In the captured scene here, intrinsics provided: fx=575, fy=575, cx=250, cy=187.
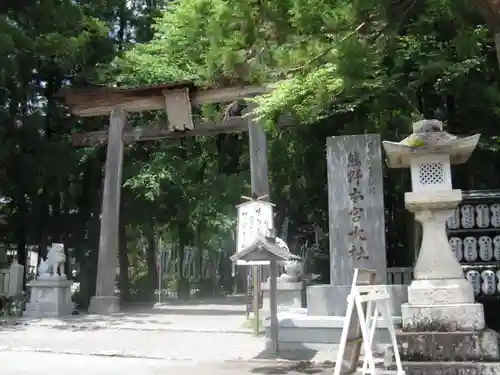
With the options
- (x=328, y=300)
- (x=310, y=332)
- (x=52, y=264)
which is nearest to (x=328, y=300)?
(x=328, y=300)

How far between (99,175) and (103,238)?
5.20m

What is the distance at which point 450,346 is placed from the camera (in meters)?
6.37

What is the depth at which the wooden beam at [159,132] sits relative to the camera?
50.6ft

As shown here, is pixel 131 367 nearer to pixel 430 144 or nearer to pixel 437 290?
pixel 437 290

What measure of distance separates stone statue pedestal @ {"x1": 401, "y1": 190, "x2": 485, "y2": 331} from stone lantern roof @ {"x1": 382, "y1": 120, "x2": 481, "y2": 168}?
536mm

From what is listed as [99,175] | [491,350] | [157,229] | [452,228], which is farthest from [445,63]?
[157,229]

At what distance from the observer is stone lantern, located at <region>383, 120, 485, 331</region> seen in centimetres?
661

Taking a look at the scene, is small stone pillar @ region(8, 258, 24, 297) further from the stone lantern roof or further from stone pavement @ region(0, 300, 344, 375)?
the stone lantern roof

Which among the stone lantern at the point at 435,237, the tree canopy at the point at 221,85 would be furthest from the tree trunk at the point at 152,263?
the stone lantern at the point at 435,237

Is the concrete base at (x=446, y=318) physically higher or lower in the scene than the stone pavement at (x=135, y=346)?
higher

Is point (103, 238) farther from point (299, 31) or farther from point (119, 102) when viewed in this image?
point (299, 31)

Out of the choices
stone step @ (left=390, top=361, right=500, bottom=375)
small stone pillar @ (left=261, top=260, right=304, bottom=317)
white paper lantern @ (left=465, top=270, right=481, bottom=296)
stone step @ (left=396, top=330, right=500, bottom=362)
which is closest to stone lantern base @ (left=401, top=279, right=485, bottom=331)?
stone step @ (left=396, top=330, right=500, bottom=362)

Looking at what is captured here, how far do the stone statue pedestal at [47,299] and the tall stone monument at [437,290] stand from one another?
1040 centimetres

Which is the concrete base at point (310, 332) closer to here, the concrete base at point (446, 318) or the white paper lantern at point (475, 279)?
the white paper lantern at point (475, 279)
